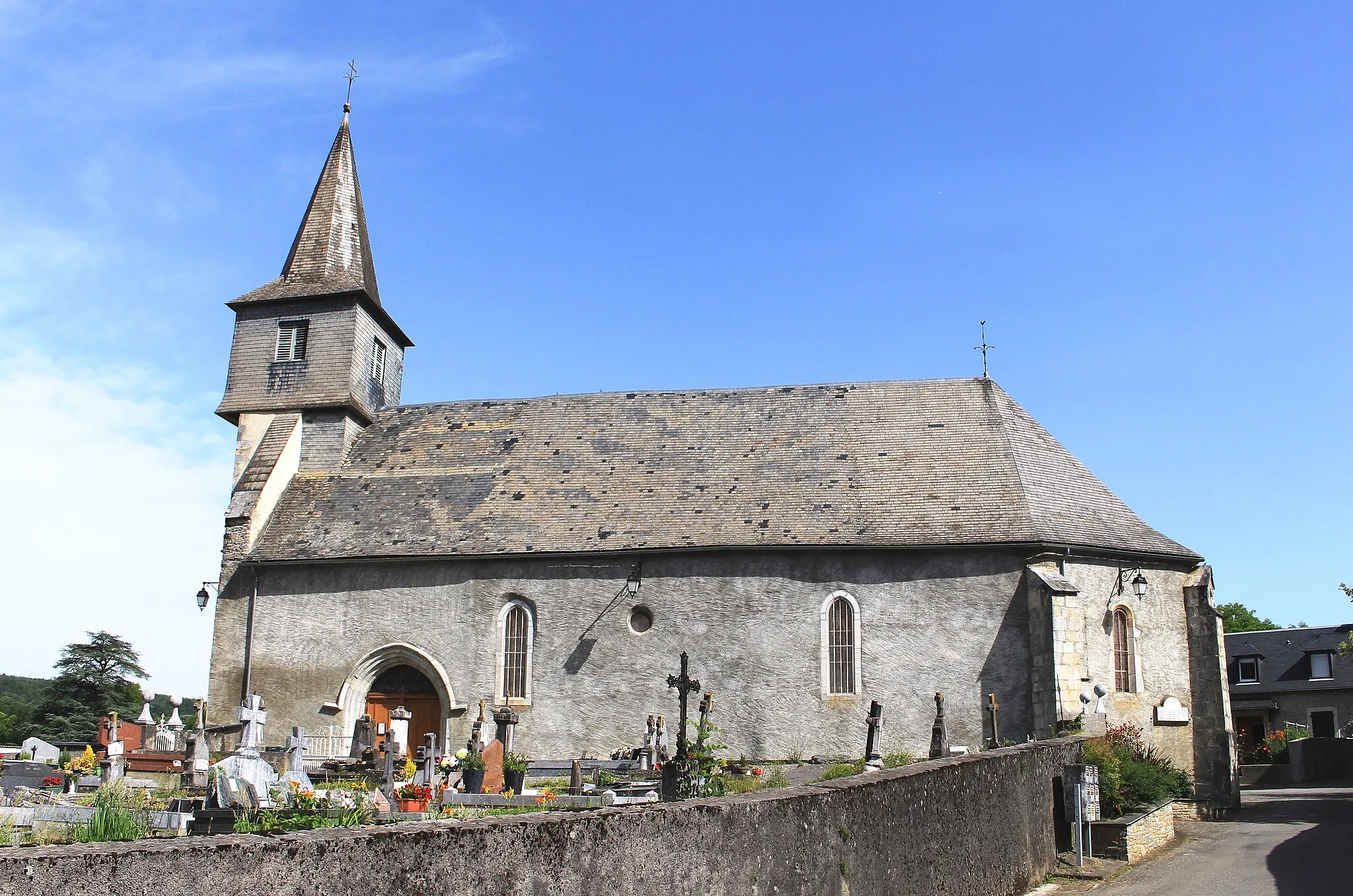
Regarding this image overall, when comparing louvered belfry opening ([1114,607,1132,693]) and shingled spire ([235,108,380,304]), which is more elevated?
shingled spire ([235,108,380,304])

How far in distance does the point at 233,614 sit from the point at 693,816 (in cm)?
2037

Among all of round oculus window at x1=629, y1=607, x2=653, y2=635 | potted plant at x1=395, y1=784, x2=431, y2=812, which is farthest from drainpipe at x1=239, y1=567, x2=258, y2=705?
potted plant at x1=395, y1=784, x2=431, y2=812

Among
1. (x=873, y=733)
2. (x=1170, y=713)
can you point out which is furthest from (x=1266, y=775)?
(x=873, y=733)

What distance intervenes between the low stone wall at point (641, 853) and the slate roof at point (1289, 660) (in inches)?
1396

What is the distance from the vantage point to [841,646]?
21.2 metres

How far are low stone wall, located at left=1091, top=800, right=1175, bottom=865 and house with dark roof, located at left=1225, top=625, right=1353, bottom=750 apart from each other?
27855 millimetres

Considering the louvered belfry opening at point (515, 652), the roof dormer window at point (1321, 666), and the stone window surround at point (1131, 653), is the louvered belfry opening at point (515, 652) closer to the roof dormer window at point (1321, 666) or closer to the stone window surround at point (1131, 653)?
the stone window surround at point (1131, 653)

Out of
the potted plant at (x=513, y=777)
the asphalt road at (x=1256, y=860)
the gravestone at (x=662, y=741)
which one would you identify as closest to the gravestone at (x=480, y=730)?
the potted plant at (x=513, y=777)

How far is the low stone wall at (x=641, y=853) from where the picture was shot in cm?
385

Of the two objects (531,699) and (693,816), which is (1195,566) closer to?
(531,699)

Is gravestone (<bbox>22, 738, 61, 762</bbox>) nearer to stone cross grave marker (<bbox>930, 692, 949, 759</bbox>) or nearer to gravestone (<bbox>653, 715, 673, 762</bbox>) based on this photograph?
gravestone (<bbox>653, 715, 673, 762</bbox>)

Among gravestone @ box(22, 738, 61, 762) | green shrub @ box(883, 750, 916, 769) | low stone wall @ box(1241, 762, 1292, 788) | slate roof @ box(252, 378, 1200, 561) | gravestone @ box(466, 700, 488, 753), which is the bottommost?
low stone wall @ box(1241, 762, 1292, 788)

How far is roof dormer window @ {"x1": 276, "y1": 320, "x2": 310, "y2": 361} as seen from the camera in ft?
89.6

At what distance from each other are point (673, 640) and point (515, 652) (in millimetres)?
3293
